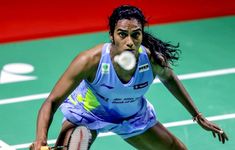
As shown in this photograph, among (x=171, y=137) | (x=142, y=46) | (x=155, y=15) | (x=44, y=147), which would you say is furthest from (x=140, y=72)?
(x=155, y=15)

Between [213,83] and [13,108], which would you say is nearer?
[13,108]

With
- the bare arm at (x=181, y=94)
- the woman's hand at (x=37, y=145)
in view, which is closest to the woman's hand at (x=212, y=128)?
the bare arm at (x=181, y=94)

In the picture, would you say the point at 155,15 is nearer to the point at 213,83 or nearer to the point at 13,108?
the point at 213,83

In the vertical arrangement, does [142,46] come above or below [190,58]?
above

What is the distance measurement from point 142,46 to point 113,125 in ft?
2.38

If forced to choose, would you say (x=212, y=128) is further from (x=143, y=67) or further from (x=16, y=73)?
(x=16, y=73)

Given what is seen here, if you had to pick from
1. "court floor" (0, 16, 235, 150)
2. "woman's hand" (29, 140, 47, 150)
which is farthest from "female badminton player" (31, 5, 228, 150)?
"court floor" (0, 16, 235, 150)

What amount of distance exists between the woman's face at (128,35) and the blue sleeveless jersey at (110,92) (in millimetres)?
259

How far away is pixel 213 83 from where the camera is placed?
28.7 feet

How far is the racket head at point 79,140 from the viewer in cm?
517

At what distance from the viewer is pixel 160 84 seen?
8.78 meters

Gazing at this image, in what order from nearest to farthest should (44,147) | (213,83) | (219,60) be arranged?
(44,147) < (213,83) < (219,60)

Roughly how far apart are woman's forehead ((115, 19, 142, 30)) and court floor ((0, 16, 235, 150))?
7.72 feet

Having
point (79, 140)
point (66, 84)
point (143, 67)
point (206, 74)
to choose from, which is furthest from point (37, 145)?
point (206, 74)
